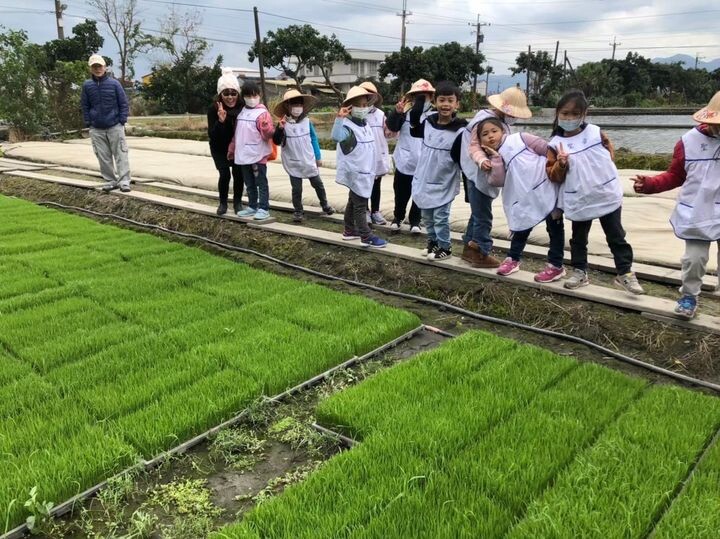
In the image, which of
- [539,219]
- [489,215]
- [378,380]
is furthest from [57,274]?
[539,219]

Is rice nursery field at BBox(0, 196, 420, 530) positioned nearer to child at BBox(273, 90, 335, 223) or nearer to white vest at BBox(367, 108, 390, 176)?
child at BBox(273, 90, 335, 223)

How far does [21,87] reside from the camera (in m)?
16.9

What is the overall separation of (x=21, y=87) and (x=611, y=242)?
18404 mm

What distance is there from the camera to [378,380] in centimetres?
301

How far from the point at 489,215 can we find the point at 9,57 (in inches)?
680

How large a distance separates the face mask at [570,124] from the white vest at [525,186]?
1.04 ft

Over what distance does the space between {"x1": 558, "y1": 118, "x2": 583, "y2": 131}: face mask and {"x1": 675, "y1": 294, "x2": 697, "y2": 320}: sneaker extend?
4.25 feet

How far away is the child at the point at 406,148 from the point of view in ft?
16.3

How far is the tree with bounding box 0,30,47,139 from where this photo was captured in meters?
16.5

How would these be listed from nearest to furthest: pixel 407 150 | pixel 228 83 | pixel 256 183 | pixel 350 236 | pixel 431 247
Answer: pixel 431 247
pixel 407 150
pixel 350 236
pixel 228 83
pixel 256 183

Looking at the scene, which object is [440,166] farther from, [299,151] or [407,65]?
[407,65]

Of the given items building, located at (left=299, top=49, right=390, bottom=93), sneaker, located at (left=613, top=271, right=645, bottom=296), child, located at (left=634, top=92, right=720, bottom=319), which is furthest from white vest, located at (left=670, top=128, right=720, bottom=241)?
building, located at (left=299, top=49, right=390, bottom=93)

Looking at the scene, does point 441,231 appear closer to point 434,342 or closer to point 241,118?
point 434,342

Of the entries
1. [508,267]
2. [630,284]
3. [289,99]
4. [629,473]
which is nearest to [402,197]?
[289,99]
